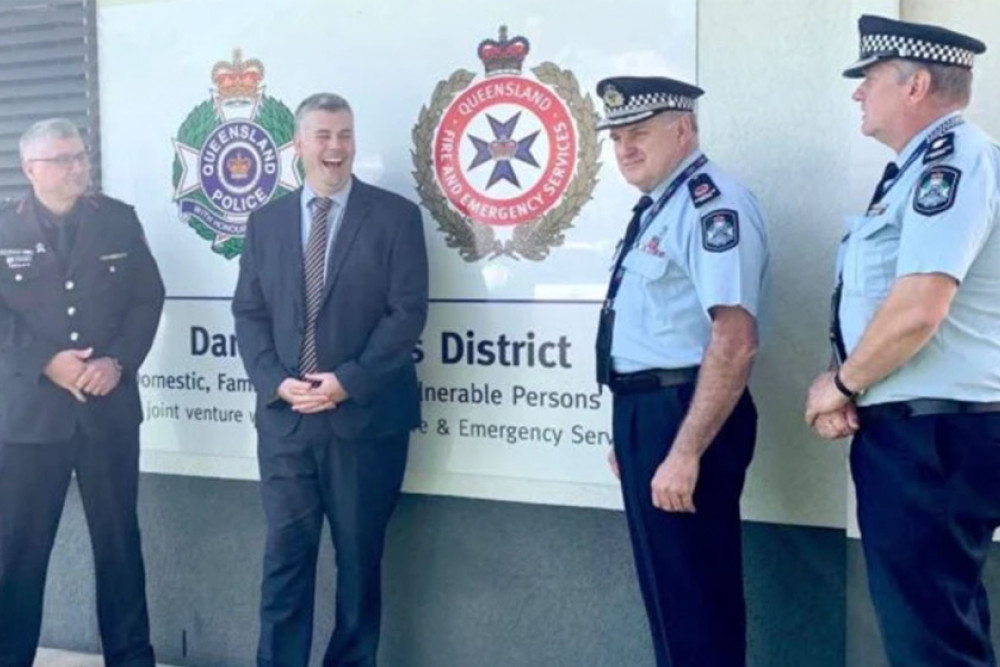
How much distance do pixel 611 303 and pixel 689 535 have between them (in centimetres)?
65

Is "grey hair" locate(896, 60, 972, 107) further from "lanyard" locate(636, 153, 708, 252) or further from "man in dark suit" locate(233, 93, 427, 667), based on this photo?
"man in dark suit" locate(233, 93, 427, 667)

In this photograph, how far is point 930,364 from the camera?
8.89ft

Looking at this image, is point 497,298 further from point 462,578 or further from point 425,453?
point 462,578

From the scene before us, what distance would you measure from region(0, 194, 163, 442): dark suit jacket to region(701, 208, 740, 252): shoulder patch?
2.07 m

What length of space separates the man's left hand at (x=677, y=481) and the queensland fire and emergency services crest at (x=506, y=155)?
3.50 feet

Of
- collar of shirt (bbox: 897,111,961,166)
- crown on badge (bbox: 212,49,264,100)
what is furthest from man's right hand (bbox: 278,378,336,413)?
collar of shirt (bbox: 897,111,961,166)

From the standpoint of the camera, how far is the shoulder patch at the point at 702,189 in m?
3.17

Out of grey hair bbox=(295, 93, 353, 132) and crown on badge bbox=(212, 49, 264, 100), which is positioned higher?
crown on badge bbox=(212, 49, 264, 100)

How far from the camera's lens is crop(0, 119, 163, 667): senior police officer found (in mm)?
4078

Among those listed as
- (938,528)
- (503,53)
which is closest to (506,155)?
(503,53)

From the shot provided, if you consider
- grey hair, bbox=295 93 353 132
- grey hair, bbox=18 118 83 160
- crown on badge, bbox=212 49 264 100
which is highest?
crown on badge, bbox=212 49 264 100

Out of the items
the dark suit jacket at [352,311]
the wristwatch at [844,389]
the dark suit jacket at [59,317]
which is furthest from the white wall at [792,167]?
the dark suit jacket at [59,317]

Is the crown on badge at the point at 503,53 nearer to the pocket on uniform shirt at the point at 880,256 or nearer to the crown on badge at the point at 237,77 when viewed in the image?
the crown on badge at the point at 237,77

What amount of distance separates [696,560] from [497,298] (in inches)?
47.2
